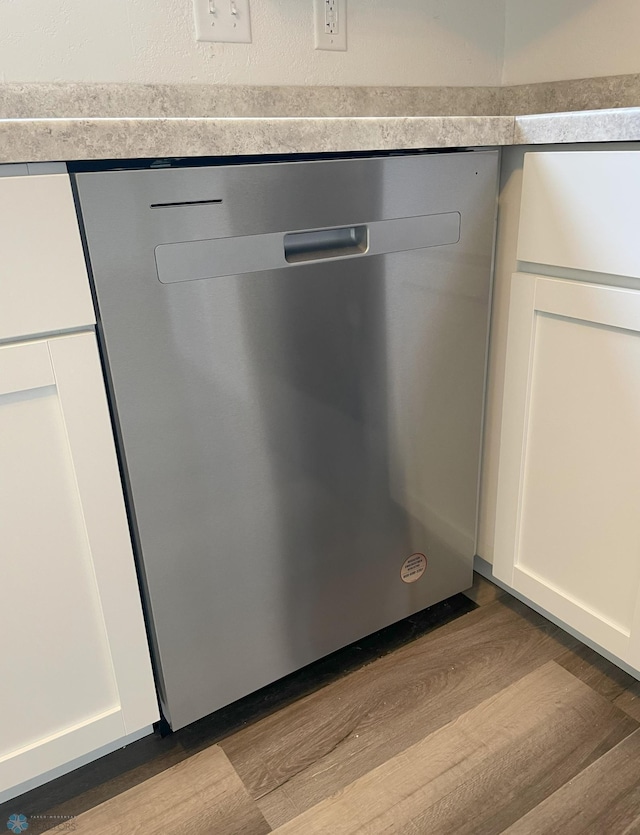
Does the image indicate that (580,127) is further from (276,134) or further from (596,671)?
(596,671)

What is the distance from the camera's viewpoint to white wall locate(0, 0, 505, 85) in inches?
39.6

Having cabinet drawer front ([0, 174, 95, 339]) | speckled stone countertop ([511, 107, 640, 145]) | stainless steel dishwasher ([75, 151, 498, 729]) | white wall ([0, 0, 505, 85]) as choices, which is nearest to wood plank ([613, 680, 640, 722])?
stainless steel dishwasher ([75, 151, 498, 729])

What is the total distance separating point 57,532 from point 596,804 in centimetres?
83

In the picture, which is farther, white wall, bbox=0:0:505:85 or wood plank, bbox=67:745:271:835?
white wall, bbox=0:0:505:85

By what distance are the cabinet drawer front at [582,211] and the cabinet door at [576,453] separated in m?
0.04

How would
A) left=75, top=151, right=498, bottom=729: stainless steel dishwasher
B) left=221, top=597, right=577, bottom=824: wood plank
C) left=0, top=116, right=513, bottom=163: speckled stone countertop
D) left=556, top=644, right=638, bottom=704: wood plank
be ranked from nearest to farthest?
left=0, top=116, right=513, bottom=163: speckled stone countertop < left=75, top=151, right=498, bottom=729: stainless steel dishwasher < left=221, top=597, right=577, bottom=824: wood plank < left=556, top=644, right=638, bottom=704: wood plank

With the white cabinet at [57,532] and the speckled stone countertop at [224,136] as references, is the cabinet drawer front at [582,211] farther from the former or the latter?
the white cabinet at [57,532]

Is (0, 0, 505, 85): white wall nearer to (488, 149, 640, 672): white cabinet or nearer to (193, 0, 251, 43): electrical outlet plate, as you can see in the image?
(193, 0, 251, 43): electrical outlet plate

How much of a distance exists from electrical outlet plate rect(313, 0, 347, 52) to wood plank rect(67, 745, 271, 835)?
128 centimetres

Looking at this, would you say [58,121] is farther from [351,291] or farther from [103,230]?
[351,291]

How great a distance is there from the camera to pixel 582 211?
91 centimetres

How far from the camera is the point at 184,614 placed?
921mm

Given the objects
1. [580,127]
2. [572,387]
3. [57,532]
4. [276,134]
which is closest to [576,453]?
[572,387]
